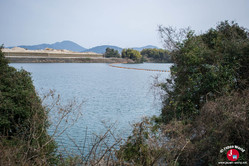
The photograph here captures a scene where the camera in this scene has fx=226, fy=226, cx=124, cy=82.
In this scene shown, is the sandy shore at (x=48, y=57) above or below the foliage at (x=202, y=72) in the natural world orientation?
above

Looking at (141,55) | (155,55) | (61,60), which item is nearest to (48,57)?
(61,60)

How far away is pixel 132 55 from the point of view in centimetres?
8531

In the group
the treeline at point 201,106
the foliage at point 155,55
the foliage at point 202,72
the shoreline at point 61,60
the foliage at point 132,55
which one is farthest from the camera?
the foliage at point 155,55

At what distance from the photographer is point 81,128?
10203mm

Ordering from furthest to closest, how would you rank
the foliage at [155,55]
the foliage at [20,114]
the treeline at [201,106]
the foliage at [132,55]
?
the foliage at [155,55] → the foliage at [132,55] → the foliage at [20,114] → the treeline at [201,106]

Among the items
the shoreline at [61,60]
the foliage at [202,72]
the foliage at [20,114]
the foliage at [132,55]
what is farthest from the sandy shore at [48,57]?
the foliage at [202,72]

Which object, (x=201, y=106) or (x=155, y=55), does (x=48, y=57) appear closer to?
(x=155, y=55)

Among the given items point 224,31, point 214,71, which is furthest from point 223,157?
point 224,31

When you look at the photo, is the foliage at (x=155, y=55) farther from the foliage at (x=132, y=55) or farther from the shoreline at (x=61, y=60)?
the shoreline at (x=61, y=60)

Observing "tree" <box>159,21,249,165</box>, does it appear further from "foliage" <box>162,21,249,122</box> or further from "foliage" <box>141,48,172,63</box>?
"foliage" <box>141,48,172,63</box>

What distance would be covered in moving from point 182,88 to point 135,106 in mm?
5358

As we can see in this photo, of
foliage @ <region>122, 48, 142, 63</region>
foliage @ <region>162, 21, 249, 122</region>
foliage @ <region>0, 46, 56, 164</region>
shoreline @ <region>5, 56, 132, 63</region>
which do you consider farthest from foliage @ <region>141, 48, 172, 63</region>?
foliage @ <region>0, 46, 56, 164</region>

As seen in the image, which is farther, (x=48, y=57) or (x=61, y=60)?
(x=61, y=60)

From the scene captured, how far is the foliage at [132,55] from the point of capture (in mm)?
82688
